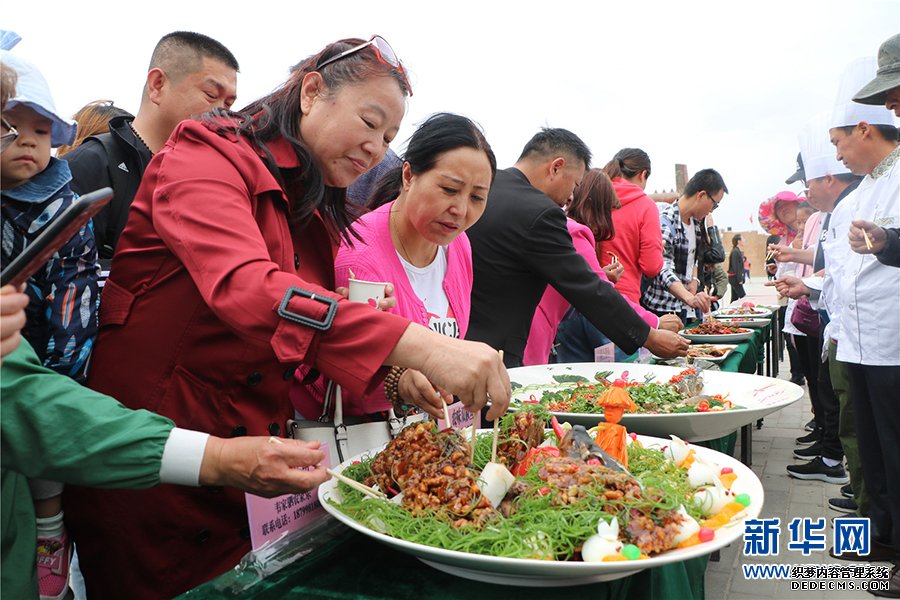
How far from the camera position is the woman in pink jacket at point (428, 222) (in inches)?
84.4

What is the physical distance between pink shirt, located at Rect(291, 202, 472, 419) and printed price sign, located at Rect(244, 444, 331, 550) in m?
0.43

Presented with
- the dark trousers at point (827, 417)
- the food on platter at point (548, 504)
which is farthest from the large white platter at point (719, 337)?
the food on platter at point (548, 504)

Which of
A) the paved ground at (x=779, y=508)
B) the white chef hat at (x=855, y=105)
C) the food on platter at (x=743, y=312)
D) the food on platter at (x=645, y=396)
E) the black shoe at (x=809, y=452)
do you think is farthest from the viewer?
the food on platter at (x=743, y=312)

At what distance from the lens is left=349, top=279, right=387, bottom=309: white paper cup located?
1.56m

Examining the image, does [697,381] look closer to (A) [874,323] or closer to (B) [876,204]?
(A) [874,323]

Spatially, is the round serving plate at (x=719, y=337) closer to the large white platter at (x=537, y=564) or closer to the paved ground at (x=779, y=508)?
the paved ground at (x=779, y=508)

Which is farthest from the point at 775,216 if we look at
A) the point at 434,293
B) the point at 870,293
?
the point at 434,293

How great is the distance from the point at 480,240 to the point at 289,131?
1.60 m

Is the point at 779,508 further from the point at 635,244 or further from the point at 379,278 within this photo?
the point at 379,278

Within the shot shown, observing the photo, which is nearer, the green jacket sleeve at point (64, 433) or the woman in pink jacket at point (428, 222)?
the green jacket sleeve at point (64, 433)

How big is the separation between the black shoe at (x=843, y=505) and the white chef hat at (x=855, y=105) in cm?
249

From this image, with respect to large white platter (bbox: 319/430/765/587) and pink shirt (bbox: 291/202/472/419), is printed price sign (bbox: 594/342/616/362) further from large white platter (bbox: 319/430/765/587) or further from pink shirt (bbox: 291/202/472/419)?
large white platter (bbox: 319/430/765/587)

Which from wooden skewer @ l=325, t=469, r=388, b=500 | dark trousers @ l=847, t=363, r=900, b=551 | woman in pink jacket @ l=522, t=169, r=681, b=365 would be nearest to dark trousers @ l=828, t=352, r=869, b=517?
dark trousers @ l=847, t=363, r=900, b=551

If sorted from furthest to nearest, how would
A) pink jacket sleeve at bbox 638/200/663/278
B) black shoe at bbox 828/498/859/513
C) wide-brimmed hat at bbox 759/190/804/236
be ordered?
wide-brimmed hat at bbox 759/190/804/236, pink jacket sleeve at bbox 638/200/663/278, black shoe at bbox 828/498/859/513
